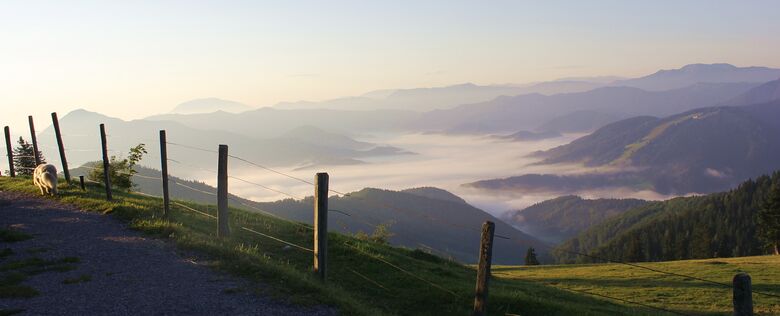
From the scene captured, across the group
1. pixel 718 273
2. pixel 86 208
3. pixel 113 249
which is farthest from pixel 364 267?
pixel 718 273

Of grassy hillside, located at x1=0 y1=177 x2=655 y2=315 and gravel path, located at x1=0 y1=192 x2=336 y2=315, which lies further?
grassy hillside, located at x1=0 y1=177 x2=655 y2=315

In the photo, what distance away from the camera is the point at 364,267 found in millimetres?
18375


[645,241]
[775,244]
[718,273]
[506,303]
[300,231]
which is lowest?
[645,241]

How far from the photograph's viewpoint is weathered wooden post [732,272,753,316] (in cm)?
887

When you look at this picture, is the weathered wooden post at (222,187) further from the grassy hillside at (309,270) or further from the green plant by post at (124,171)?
the green plant by post at (124,171)

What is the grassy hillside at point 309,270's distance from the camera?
1330cm

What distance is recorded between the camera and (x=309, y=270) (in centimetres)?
1611

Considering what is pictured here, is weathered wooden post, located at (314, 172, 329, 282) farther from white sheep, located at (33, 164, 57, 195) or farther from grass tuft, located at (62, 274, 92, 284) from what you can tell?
white sheep, located at (33, 164, 57, 195)

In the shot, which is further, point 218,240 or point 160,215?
point 160,215

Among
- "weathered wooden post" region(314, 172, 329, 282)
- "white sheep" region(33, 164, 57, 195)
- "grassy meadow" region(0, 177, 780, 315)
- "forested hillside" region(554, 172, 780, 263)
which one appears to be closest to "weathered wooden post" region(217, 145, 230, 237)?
"grassy meadow" region(0, 177, 780, 315)

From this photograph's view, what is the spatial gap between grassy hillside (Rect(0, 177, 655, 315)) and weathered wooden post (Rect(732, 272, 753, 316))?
6.93 metres

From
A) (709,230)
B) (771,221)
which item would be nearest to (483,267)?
(771,221)

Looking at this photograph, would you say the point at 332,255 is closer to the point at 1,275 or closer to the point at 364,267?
the point at 364,267

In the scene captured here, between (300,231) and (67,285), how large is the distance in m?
10.2
